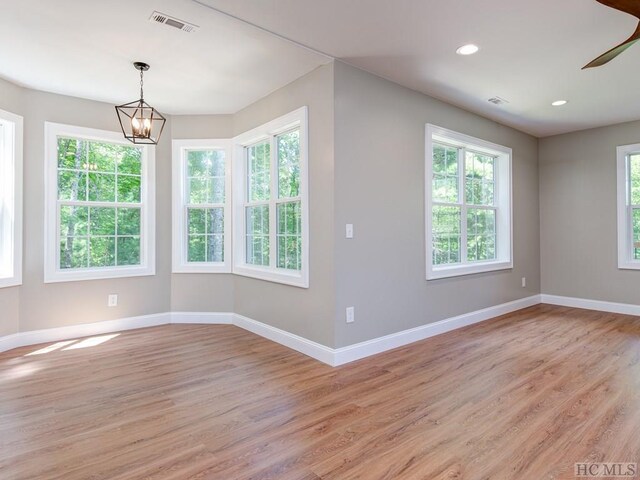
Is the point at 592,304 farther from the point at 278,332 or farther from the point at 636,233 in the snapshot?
the point at 278,332

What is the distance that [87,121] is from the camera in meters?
4.10

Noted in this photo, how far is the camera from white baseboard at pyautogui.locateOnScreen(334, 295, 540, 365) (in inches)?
126

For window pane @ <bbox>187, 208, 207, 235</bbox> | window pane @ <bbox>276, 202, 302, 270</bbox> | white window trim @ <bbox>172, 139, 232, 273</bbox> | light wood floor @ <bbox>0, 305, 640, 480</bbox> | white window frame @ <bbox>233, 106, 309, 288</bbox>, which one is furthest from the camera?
window pane @ <bbox>187, 208, 207, 235</bbox>

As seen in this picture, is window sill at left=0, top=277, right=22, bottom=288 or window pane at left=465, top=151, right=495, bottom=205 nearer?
window sill at left=0, top=277, right=22, bottom=288

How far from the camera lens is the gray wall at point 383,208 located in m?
3.18

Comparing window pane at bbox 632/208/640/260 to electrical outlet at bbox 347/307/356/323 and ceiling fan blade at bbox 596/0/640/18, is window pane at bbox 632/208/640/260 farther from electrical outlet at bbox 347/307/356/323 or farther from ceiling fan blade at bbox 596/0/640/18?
electrical outlet at bbox 347/307/356/323

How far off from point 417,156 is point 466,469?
294 cm

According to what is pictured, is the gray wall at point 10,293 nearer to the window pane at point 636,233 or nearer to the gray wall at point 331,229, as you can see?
the gray wall at point 331,229

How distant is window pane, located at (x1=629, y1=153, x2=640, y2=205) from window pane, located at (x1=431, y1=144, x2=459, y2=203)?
267cm

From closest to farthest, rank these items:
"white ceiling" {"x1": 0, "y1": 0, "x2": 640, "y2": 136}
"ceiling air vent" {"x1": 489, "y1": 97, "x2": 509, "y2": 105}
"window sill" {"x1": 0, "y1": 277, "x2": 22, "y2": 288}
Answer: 1. "white ceiling" {"x1": 0, "y1": 0, "x2": 640, "y2": 136}
2. "window sill" {"x1": 0, "y1": 277, "x2": 22, "y2": 288}
3. "ceiling air vent" {"x1": 489, "y1": 97, "x2": 509, "y2": 105}

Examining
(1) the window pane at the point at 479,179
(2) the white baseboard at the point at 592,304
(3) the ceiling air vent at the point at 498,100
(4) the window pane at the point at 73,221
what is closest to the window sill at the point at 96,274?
(4) the window pane at the point at 73,221

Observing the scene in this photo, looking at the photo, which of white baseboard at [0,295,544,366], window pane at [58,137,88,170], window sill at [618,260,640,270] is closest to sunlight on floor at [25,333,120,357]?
white baseboard at [0,295,544,366]

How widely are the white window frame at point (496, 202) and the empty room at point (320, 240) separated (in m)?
0.04

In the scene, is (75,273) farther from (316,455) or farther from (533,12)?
(533,12)
